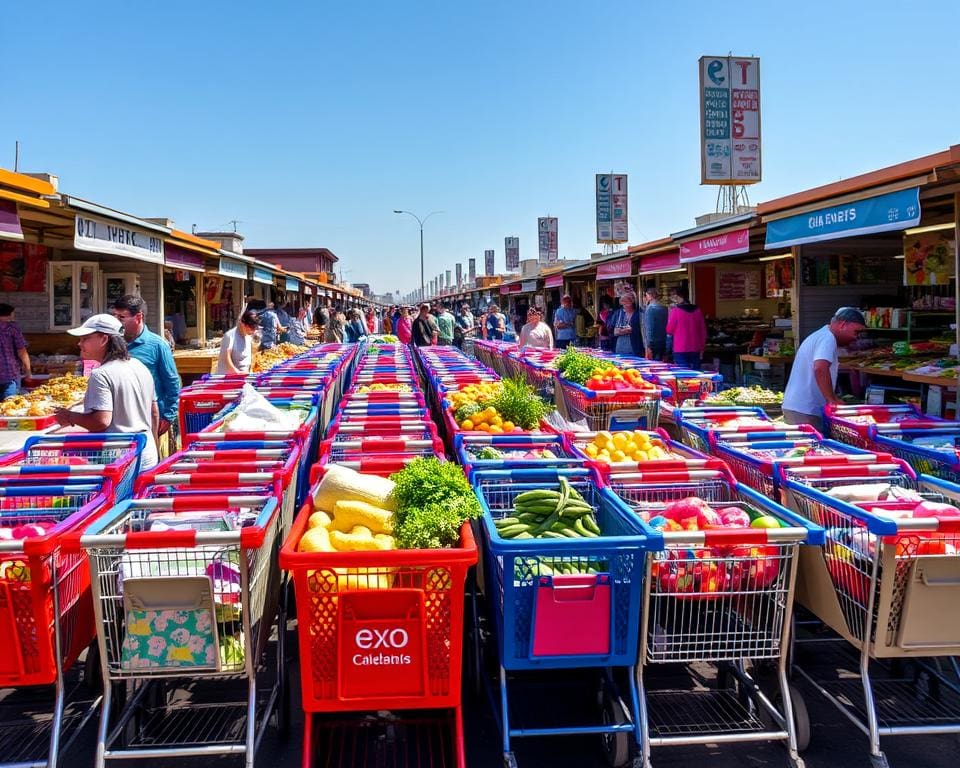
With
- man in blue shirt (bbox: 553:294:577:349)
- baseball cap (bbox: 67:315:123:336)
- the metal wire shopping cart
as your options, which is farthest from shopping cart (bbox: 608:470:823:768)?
man in blue shirt (bbox: 553:294:577:349)

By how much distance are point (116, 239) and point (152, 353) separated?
11.8 ft

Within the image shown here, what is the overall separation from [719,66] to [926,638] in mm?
12815

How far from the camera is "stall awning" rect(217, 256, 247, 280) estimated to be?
14703mm

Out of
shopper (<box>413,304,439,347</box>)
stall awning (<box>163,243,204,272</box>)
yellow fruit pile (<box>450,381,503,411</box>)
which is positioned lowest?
yellow fruit pile (<box>450,381,503,411</box>)

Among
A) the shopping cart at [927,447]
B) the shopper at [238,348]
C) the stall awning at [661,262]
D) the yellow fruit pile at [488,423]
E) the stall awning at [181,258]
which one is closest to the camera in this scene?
the shopping cart at [927,447]

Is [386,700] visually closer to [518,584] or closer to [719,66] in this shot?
[518,584]

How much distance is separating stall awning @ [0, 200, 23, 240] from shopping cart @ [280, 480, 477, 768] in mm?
5102

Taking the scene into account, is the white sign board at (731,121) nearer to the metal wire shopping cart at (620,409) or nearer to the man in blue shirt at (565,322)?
the man in blue shirt at (565,322)

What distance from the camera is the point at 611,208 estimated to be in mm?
26922

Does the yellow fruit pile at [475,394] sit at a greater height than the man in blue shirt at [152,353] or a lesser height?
lesser

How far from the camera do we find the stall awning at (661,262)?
13.5 meters

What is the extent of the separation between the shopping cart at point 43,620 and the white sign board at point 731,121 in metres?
12.2

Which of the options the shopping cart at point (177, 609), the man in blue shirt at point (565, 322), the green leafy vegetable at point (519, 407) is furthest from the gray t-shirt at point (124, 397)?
the man in blue shirt at point (565, 322)

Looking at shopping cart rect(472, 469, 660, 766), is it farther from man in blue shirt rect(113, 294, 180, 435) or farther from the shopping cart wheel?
man in blue shirt rect(113, 294, 180, 435)
